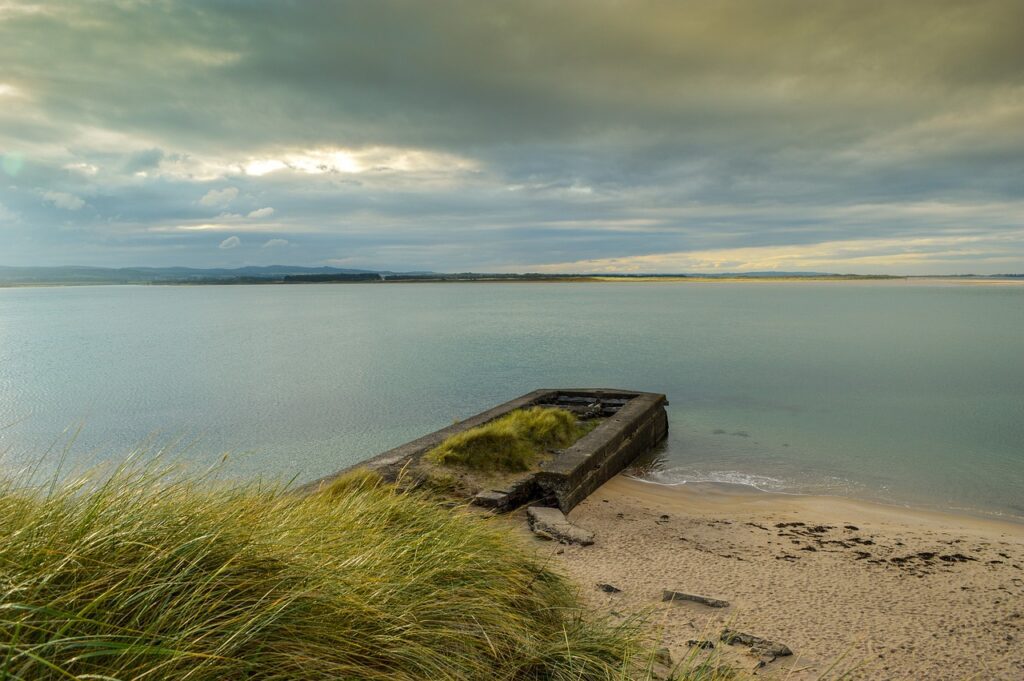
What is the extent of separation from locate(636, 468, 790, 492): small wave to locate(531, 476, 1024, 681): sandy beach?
44.5 inches

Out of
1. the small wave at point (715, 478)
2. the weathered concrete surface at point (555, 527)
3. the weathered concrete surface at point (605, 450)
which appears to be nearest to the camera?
the weathered concrete surface at point (555, 527)

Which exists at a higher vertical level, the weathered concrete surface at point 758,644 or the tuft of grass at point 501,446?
the tuft of grass at point 501,446

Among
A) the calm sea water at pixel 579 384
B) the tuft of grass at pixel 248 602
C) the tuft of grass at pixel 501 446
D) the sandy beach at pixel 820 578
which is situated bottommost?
the calm sea water at pixel 579 384

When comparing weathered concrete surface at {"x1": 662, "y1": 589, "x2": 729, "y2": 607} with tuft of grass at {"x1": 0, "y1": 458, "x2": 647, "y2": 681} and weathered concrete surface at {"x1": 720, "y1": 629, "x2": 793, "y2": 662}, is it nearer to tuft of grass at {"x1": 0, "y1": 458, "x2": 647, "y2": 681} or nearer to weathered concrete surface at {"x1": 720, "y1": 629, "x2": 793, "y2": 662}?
weathered concrete surface at {"x1": 720, "y1": 629, "x2": 793, "y2": 662}

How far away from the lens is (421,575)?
3.72m

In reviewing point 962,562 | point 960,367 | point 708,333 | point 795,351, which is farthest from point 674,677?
point 708,333

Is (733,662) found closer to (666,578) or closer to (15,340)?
(666,578)

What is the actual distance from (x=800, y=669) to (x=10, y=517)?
194 inches

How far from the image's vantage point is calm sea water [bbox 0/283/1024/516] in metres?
13.2

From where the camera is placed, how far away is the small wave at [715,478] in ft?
38.4

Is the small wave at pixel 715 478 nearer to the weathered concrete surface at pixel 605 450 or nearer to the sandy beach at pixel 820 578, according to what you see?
the weathered concrete surface at pixel 605 450

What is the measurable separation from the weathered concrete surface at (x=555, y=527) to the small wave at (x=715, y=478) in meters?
3.99

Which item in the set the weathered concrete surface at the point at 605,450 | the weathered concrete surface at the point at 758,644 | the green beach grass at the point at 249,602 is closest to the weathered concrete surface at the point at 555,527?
the weathered concrete surface at the point at 605,450

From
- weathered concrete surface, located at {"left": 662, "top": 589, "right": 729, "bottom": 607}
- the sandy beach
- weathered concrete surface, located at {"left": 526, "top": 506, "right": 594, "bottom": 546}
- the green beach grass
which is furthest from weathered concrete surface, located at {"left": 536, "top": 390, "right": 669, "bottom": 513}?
the green beach grass
